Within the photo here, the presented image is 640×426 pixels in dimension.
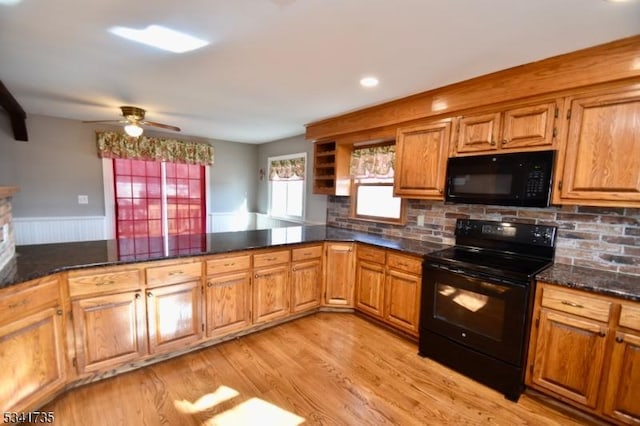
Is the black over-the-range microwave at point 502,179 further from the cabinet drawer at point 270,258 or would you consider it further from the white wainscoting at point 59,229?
the white wainscoting at point 59,229

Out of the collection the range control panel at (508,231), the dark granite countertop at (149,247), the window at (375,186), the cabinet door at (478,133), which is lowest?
the dark granite countertop at (149,247)

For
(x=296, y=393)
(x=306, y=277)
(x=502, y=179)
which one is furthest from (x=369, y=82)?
(x=296, y=393)

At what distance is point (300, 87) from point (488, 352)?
2626 millimetres

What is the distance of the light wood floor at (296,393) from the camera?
1772 mm

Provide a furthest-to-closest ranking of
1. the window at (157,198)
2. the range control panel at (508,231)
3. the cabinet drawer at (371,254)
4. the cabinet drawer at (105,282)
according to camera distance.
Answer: the window at (157,198) → the cabinet drawer at (371,254) → the range control panel at (508,231) → the cabinet drawer at (105,282)

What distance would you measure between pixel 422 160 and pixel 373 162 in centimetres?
80

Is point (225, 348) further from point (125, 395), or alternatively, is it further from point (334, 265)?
point (334, 265)

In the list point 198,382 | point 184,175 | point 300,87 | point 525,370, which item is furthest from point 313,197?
point 525,370

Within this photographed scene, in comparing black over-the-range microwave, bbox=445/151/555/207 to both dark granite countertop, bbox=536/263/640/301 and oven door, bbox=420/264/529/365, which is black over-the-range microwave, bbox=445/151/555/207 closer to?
dark granite countertop, bbox=536/263/640/301

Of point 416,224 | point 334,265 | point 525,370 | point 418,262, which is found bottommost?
point 525,370

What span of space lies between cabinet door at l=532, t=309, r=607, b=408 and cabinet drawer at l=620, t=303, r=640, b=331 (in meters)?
0.10

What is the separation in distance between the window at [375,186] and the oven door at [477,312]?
1.06 m

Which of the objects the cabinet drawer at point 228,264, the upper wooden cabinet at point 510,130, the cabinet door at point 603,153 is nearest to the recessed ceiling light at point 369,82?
the upper wooden cabinet at point 510,130

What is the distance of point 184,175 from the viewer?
202 inches
